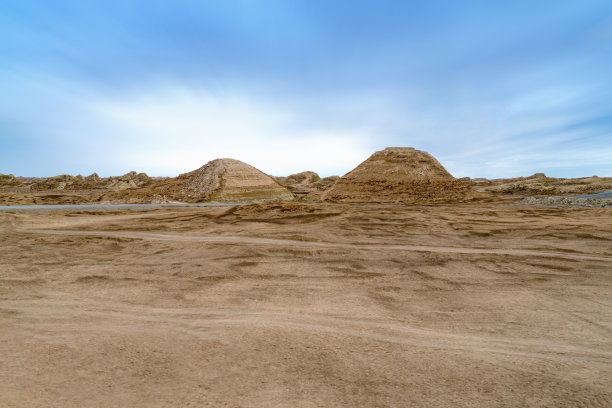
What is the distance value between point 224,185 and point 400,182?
19928 millimetres

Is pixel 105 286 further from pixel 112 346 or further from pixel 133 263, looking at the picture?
pixel 112 346

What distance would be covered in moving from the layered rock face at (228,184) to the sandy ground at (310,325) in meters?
26.4

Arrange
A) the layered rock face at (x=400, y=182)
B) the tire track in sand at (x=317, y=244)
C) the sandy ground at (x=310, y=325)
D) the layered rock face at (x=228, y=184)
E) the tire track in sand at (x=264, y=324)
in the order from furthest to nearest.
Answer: the layered rock face at (x=228, y=184), the layered rock face at (x=400, y=182), the tire track in sand at (x=317, y=244), the tire track in sand at (x=264, y=324), the sandy ground at (x=310, y=325)

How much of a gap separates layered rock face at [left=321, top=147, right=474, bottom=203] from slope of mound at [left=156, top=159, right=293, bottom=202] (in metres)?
9.39

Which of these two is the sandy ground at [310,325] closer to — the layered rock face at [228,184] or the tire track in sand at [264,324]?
the tire track in sand at [264,324]

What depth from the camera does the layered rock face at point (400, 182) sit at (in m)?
27.5

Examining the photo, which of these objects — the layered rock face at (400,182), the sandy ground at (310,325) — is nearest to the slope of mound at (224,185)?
the layered rock face at (400,182)

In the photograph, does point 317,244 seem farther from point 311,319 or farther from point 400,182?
point 400,182

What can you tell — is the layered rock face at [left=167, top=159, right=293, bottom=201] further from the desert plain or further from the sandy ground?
the sandy ground

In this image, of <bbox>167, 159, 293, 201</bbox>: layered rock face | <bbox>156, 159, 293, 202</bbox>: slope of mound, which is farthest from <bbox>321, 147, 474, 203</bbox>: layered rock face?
<bbox>156, 159, 293, 202</bbox>: slope of mound

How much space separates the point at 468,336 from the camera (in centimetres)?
314

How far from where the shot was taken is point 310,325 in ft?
11.2

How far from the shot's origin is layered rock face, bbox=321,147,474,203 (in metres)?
27.5

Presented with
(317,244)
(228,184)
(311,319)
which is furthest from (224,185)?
(311,319)
